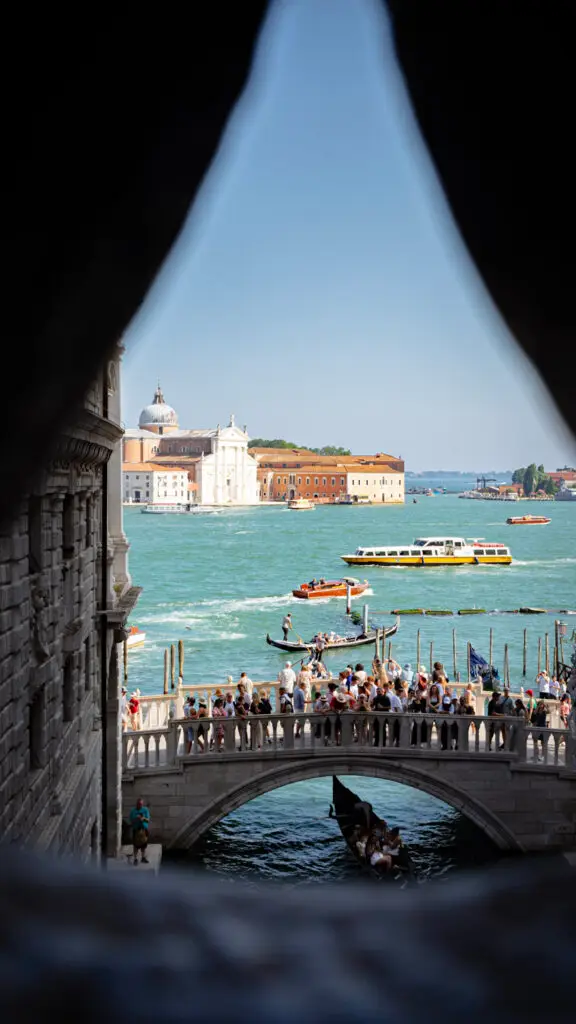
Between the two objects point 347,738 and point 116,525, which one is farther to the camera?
point 347,738

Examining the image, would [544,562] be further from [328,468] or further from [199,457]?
[328,468]

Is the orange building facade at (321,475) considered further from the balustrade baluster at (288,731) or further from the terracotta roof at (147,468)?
the balustrade baluster at (288,731)

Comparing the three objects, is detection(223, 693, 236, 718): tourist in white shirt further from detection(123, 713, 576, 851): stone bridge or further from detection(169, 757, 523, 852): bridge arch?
detection(169, 757, 523, 852): bridge arch

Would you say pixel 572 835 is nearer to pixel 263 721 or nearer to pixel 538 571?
pixel 263 721

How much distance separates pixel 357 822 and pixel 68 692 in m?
9.40

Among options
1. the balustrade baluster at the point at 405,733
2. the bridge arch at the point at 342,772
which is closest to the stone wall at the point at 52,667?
the bridge arch at the point at 342,772

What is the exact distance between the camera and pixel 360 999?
33.7 inches

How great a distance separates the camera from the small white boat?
134 meters

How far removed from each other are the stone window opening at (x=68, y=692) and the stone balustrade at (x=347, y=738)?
5.38 meters

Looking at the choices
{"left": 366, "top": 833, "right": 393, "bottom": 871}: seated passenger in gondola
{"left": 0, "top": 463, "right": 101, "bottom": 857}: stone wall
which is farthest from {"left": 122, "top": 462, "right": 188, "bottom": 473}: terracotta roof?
{"left": 0, "top": 463, "right": 101, "bottom": 857}: stone wall

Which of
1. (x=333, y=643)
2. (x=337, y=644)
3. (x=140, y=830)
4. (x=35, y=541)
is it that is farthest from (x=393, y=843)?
(x=337, y=644)

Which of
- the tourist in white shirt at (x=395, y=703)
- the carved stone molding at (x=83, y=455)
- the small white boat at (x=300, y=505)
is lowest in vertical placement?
the tourist in white shirt at (x=395, y=703)

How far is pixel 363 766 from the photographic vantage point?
14.9 m

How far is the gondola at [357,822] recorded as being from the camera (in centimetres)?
1402
